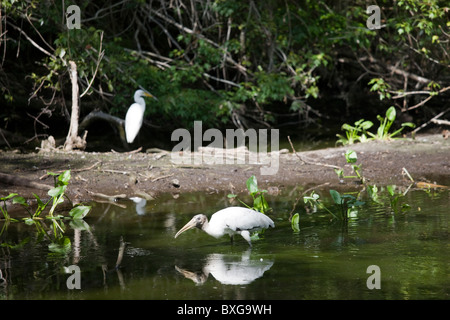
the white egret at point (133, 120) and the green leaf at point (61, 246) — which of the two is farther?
the white egret at point (133, 120)

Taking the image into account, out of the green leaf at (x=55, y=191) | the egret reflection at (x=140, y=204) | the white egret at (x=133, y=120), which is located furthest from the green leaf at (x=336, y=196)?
the white egret at (x=133, y=120)

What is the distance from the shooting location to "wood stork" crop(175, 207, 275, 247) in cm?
559

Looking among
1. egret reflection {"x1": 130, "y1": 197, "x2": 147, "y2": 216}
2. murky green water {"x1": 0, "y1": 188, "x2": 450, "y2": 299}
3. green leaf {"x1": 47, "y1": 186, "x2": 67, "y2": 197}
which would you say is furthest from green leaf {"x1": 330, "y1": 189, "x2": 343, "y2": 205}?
green leaf {"x1": 47, "y1": 186, "x2": 67, "y2": 197}

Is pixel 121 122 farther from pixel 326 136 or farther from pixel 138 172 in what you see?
pixel 326 136

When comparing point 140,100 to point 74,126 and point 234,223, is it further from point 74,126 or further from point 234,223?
point 234,223

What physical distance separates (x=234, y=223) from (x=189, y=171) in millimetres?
3679

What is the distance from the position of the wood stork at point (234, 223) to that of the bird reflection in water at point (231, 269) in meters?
0.25

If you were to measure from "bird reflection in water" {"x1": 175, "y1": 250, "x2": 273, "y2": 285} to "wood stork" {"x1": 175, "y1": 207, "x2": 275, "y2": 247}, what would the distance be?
0.83ft

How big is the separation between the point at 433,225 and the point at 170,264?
2.68m

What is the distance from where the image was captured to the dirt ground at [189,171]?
8406 millimetres

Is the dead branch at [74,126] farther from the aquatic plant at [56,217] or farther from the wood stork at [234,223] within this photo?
the wood stork at [234,223]

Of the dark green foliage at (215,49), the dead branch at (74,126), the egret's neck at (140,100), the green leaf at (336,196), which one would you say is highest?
the dark green foliage at (215,49)

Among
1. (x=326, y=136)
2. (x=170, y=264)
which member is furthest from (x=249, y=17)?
(x=170, y=264)

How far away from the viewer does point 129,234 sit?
628cm
